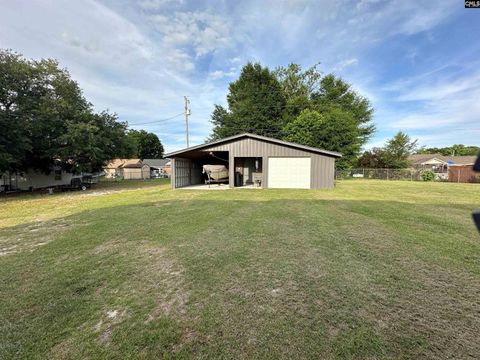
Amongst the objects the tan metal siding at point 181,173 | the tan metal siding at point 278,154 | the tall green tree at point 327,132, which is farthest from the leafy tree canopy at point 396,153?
the tan metal siding at point 181,173

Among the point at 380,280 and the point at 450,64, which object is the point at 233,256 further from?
the point at 450,64

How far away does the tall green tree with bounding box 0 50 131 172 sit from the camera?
43.0 feet

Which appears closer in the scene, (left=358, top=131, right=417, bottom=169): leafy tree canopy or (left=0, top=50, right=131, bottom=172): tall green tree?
(left=0, top=50, right=131, bottom=172): tall green tree

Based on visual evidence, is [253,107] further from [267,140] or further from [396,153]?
[396,153]

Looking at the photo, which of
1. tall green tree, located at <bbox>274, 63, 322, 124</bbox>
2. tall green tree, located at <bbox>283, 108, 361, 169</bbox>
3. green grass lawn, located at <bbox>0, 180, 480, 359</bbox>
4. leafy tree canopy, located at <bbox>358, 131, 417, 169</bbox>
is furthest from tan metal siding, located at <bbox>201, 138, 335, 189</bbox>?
tall green tree, located at <bbox>274, 63, 322, 124</bbox>

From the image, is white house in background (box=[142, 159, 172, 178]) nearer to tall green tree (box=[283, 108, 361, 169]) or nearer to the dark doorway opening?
the dark doorway opening

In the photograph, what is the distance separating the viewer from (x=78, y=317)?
2355 mm

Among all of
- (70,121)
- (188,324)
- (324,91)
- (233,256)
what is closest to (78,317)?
(188,324)

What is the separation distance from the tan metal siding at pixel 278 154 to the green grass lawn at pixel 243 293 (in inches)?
355

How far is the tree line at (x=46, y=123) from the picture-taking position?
43.1 ft

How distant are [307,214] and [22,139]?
16407 millimetres

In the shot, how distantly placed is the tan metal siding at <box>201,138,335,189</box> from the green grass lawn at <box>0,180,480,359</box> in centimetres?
901

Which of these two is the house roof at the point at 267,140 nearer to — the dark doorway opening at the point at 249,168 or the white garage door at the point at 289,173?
the white garage door at the point at 289,173

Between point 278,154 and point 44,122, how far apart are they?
15.9m
